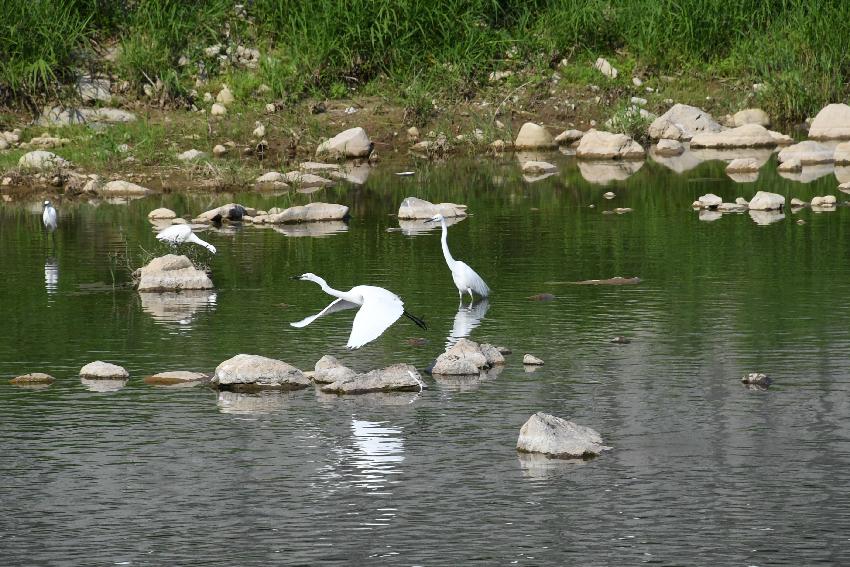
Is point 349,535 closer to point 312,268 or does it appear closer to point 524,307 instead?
point 524,307

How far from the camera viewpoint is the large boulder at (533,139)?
2789 centimetres

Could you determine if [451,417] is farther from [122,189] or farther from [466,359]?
[122,189]

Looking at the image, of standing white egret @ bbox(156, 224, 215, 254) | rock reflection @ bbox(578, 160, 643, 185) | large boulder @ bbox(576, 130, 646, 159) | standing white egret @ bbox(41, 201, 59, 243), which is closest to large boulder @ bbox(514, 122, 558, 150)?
large boulder @ bbox(576, 130, 646, 159)

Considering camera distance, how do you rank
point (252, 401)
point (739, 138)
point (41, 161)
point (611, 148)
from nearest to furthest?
point (252, 401) < point (41, 161) < point (611, 148) < point (739, 138)

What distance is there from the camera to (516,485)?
27.2 feet

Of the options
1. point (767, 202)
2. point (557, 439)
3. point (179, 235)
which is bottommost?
point (557, 439)

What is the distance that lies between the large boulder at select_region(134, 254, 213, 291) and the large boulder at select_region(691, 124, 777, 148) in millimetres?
14097

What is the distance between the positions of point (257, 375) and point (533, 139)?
1793 cm

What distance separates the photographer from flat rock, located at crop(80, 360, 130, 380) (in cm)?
1098

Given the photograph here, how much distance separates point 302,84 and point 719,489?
70.7 ft

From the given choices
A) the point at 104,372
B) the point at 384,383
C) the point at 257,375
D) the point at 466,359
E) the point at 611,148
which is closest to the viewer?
the point at 384,383

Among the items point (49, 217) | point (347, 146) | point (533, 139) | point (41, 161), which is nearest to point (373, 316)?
point (49, 217)

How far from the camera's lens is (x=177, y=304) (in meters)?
14.2

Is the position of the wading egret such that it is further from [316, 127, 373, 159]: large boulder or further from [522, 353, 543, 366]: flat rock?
[522, 353, 543, 366]: flat rock
